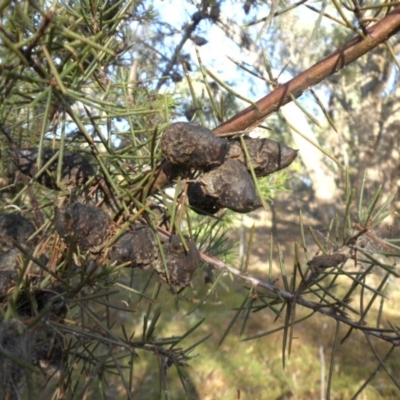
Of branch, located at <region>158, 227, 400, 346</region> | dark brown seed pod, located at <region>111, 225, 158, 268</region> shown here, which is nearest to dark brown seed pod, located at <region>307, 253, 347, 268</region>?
branch, located at <region>158, 227, 400, 346</region>

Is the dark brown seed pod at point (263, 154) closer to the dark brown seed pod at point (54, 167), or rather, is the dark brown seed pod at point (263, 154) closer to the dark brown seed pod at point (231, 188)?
the dark brown seed pod at point (231, 188)

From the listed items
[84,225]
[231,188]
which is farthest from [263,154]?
[84,225]

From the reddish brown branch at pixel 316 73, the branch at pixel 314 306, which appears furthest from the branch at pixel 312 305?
the reddish brown branch at pixel 316 73

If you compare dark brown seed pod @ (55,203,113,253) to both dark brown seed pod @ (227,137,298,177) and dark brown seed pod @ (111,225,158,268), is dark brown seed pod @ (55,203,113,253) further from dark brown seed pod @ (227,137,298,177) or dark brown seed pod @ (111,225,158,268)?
dark brown seed pod @ (227,137,298,177)

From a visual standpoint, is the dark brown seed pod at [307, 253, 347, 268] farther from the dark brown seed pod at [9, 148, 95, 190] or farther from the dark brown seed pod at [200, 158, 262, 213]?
the dark brown seed pod at [9, 148, 95, 190]

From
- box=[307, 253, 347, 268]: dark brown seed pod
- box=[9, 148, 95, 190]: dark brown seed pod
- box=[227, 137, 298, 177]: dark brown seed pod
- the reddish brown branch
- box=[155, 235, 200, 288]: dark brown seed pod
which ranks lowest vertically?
box=[155, 235, 200, 288]: dark brown seed pod

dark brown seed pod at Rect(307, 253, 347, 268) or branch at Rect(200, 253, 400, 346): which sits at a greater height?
dark brown seed pod at Rect(307, 253, 347, 268)

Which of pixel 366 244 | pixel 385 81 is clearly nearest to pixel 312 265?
pixel 366 244
